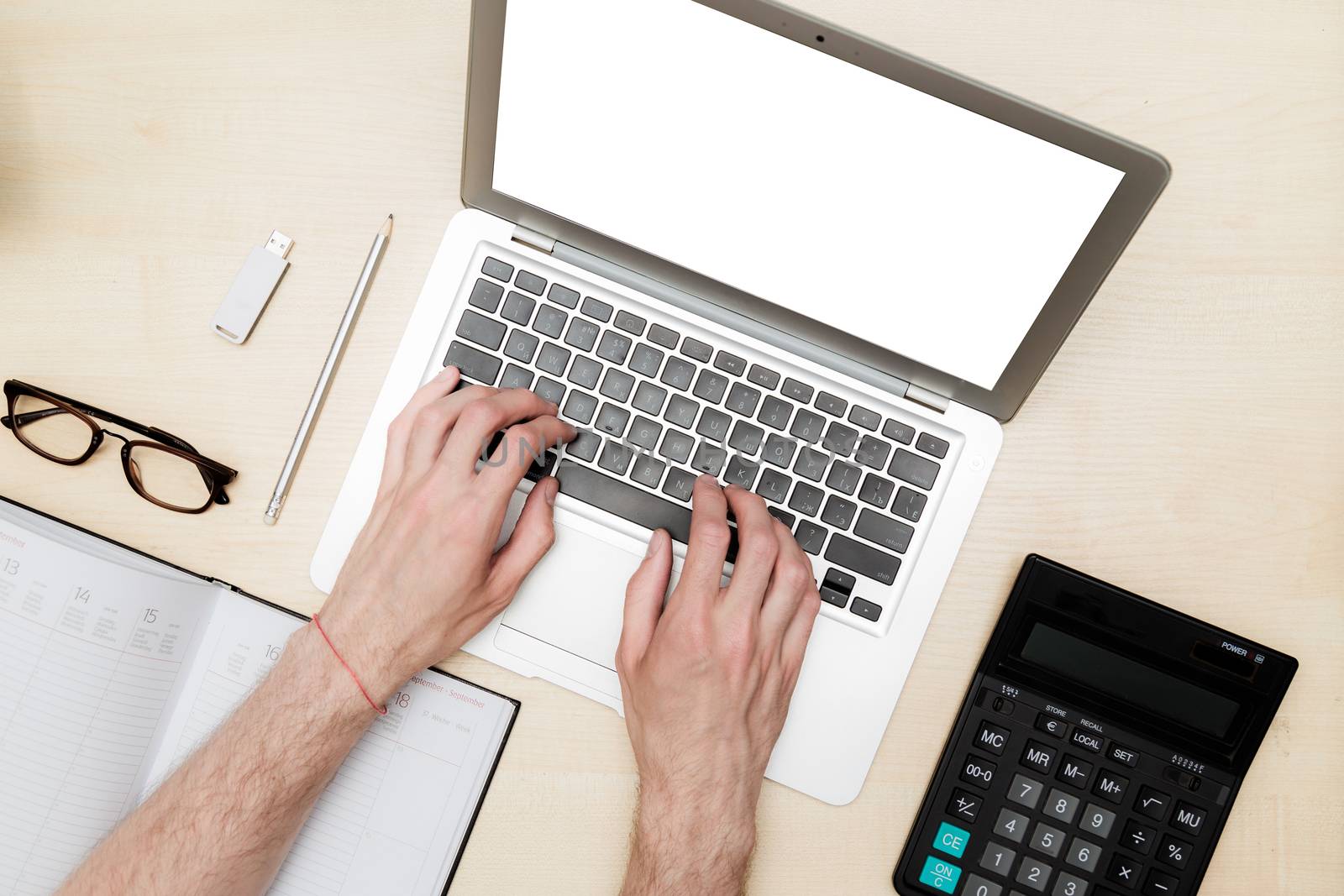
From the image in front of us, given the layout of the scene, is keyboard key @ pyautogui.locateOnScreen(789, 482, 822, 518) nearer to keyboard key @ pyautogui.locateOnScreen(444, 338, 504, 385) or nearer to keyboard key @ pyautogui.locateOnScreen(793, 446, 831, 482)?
keyboard key @ pyautogui.locateOnScreen(793, 446, 831, 482)

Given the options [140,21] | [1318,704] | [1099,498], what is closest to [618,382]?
[1099,498]

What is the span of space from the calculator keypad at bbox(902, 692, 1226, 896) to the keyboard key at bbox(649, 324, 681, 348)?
0.42 m

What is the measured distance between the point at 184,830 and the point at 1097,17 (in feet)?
3.40

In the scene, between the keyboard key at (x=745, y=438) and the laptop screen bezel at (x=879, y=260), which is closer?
the laptop screen bezel at (x=879, y=260)

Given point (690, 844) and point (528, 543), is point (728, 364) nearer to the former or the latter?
point (528, 543)

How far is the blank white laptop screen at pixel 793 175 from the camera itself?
0.50 meters

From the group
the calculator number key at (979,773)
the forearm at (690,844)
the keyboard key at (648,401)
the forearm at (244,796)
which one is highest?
the keyboard key at (648,401)

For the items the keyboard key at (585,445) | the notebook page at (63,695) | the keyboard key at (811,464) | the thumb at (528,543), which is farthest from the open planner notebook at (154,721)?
the keyboard key at (811,464)

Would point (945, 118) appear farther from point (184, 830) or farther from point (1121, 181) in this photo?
point (184, 830)

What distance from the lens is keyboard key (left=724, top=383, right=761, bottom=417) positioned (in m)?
0.68

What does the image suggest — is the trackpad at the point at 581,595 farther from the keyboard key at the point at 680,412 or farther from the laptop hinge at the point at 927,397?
the laptop hinge at the point at 927,397

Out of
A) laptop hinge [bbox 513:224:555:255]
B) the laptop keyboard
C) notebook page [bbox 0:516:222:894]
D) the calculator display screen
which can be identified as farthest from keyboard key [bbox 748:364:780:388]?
notebook page [bbox 0:516:222:894]

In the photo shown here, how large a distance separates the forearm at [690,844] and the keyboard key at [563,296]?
0.41 metres

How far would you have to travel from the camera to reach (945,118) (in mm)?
496
